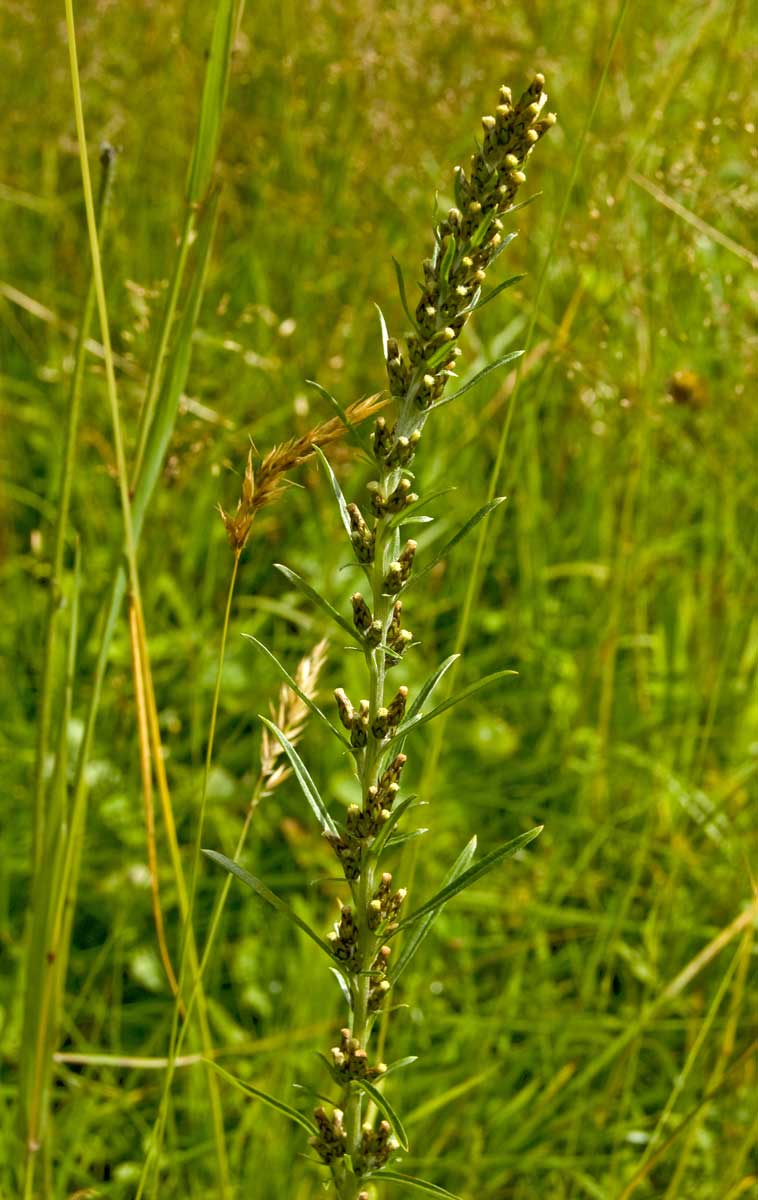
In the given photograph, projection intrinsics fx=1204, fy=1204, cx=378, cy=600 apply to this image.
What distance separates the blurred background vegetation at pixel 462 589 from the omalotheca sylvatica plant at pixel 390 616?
0.61 m

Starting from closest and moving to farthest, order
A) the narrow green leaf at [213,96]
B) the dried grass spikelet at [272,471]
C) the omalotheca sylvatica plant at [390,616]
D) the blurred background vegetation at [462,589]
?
the omalotheca sylvatica plant at [390,616]
the dried grass spikelet at [272,471]
the narrow green leaf at [213,96]
the blurred background vegetation at [462,589]

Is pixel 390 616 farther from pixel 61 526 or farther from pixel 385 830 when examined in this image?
pixel 61 526

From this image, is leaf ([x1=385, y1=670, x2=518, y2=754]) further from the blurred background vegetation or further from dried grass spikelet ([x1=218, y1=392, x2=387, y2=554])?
the blurred background vegetation

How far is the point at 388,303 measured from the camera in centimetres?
272

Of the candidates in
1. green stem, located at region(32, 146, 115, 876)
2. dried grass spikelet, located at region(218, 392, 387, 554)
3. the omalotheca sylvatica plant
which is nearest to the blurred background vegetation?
green stem, located at region(32, 146, 115, 876)

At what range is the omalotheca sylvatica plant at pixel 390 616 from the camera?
67cm

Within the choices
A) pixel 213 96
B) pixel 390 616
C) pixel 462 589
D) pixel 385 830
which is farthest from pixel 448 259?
pixel 462 589

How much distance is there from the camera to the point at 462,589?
2.23 metres

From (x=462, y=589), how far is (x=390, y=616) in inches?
60.3

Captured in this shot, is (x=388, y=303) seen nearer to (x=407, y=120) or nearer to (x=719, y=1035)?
(x=407, y=120)

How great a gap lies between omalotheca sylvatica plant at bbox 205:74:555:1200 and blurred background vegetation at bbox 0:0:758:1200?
23.9 inches

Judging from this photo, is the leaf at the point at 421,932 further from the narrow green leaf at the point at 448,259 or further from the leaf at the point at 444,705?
the narrow green leaf at the point at 448,259

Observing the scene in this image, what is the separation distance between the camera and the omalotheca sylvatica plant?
669 mm

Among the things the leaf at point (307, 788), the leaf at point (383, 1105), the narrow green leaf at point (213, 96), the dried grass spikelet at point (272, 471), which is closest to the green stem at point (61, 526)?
the narrow green leaf at point (213, 96)
